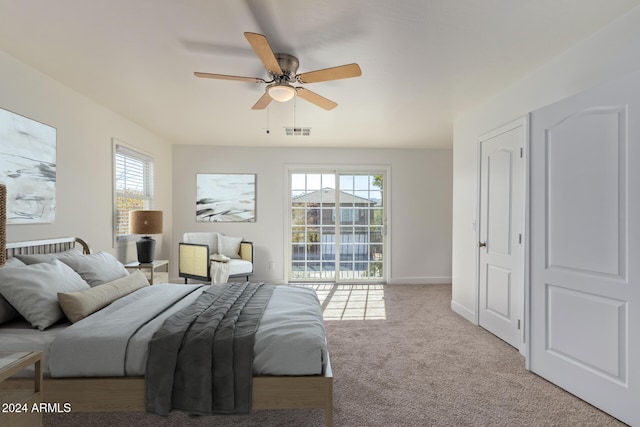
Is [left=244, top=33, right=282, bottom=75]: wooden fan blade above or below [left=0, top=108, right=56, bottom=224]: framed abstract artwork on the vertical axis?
above

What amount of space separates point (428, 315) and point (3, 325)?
387 cm

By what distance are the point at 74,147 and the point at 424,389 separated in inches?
148

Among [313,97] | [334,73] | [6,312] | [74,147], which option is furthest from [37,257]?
[334,73]

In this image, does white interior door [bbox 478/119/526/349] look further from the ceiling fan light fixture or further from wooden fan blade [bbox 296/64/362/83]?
the ceiling fan light fixture

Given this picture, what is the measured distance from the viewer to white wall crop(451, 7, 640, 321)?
212 cm

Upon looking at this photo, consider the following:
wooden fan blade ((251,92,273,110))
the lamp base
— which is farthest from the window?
wooden fan blade ((251,92,273,110))

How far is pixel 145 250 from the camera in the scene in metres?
4.04

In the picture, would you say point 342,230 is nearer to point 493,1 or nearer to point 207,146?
point 207,146

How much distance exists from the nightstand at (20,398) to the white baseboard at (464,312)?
376 cm

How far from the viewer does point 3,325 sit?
78.7 inches

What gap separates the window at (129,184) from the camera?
4.06 meters

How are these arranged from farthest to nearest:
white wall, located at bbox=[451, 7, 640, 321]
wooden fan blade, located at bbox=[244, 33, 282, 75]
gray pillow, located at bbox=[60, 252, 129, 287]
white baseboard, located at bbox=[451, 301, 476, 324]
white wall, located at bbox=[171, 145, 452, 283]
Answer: white wall, located at bbox=[171, 145, 452, 283], white baseboard, located at bbox=[451, 301, 476, 324], gray pillow, located at bbox=[60, 252, 129, 287], white wall, located at bbox=[451, 7, 640, 321], wooden fan blade, located at bbox=[244, 33, 282, 75]

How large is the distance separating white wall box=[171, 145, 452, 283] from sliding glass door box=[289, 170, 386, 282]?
0.74 ft

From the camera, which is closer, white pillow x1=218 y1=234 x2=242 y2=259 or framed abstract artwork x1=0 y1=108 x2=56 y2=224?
framed abstract artwork x1=0 y1=108 x2=56 y2=224
